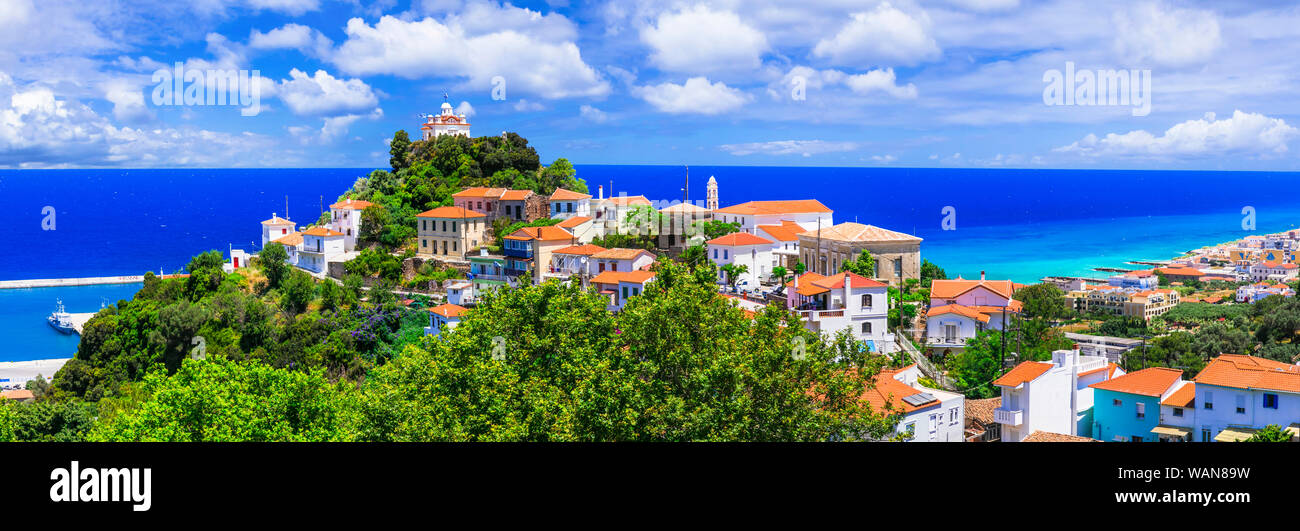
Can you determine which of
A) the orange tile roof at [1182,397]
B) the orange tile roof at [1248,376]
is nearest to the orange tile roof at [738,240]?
the orange tile roof at [1182,397]

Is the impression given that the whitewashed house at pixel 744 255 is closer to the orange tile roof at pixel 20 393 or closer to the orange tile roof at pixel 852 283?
the orange tile roof at pixel 852 283

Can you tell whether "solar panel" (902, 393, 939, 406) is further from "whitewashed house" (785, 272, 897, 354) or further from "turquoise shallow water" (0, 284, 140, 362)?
"turquoise shallow water" (0, 284, 140, 362)

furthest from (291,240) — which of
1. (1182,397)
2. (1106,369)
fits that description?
(1182,397)

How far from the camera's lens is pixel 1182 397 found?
2381 centimetres

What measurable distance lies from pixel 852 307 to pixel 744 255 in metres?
11.1

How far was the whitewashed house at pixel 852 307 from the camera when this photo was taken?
32000mm

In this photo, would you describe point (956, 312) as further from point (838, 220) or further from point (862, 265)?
point (838, 220)

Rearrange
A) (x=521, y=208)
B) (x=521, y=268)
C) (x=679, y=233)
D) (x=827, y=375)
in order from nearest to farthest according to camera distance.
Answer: (x=827, y=375) → (x=521, y=268) → (x=679, y=233) → (x=521, y=208)

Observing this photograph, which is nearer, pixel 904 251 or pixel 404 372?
pixel 404 372

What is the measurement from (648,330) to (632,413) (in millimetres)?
3556

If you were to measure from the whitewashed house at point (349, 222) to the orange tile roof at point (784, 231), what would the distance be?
20923 mm
